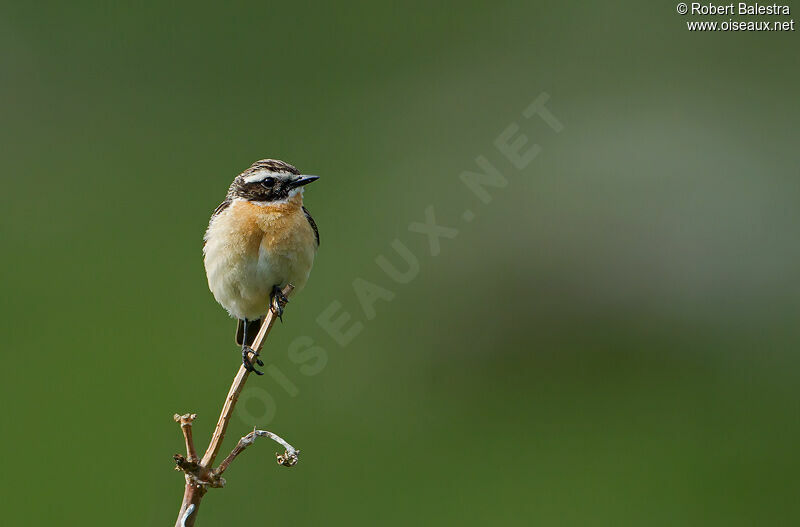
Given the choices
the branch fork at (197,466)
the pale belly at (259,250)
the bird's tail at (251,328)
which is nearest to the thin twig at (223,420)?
the branch fork at (197,466)

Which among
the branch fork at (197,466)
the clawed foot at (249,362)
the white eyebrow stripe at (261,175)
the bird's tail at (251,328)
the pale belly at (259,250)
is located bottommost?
the branch fork at (197,466)

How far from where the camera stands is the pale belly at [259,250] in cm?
412

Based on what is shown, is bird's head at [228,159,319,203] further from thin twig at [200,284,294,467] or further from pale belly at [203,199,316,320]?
thin twig at [200,284,294,467]

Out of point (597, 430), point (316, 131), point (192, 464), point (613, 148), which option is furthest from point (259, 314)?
point (613, 148)

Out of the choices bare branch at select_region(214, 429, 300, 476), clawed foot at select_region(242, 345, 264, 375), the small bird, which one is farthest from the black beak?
bare branch at select_region(214, 429, 300, 476)

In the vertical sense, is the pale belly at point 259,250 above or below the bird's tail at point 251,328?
above

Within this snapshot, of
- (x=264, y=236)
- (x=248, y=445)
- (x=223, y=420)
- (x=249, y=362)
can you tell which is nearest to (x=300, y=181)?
(x=264, y=236)

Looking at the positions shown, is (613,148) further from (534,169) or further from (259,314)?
(259,314)

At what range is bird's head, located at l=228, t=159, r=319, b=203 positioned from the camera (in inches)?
161

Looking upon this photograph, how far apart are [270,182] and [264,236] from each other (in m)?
0.24

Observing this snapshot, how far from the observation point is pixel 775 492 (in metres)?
7.93

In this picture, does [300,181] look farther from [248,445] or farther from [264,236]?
[248,445]

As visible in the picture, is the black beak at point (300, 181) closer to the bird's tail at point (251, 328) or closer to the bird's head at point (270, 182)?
the bird's head at point (270, 182)

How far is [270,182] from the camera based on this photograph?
4125 millimetres
